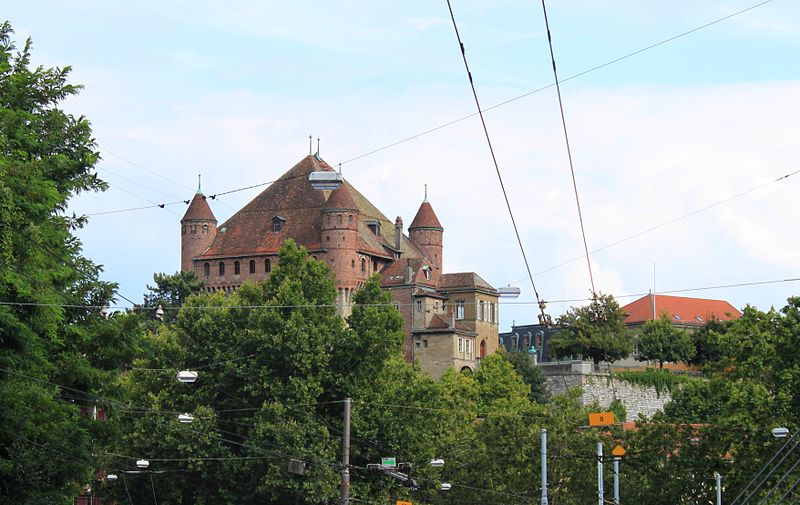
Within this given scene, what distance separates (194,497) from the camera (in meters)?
62.2

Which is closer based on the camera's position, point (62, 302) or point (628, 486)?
point (62, 302)

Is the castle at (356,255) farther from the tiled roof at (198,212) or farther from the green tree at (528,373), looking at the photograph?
the green tree at (528,373)

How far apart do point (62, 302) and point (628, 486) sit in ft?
82.0

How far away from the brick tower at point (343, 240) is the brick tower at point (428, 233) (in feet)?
37.2

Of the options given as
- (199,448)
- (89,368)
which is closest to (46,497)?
(89,368)

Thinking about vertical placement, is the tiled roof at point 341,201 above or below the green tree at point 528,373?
above

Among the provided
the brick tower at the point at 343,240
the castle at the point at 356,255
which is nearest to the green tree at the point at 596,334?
the castle at the point at 356,255

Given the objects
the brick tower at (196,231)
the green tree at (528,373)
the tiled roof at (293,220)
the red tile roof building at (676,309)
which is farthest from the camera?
the red tile roof building at (676,309)

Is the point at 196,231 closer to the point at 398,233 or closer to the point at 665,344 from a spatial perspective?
the point at 398,233

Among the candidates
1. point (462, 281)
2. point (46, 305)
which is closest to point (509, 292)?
point (462, 281)

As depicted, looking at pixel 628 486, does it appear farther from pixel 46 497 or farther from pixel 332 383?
pixel 46 497

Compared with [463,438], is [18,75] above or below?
above

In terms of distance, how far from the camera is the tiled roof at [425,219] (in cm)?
13988

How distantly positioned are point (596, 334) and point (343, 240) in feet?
81.4
